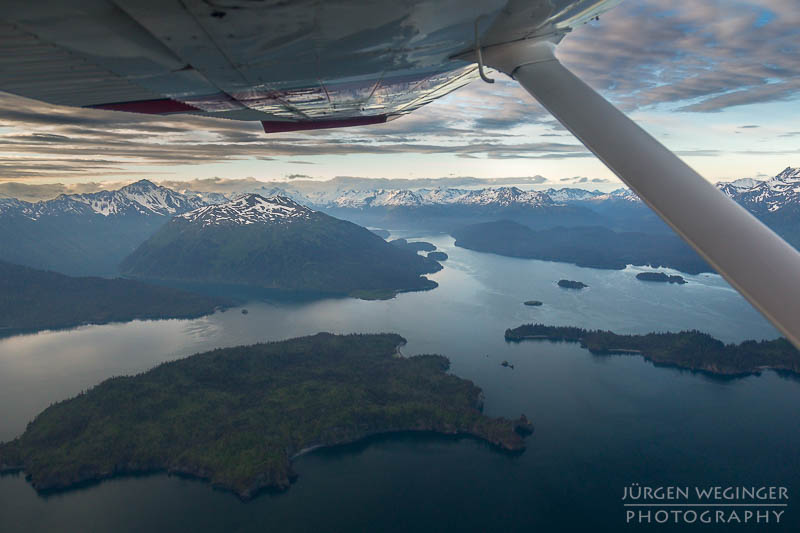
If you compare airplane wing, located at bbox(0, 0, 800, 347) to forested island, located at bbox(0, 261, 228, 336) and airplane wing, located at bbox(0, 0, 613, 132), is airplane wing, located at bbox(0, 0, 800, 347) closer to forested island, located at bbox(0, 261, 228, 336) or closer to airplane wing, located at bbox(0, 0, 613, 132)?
airplane wing, located at bbox(0, 0, 613, 132)

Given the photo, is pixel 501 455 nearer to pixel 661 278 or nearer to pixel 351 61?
pixel 351 61

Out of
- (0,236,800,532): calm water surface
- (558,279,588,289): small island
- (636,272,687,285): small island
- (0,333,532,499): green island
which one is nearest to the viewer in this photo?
(0,236,800,532): calm water surface

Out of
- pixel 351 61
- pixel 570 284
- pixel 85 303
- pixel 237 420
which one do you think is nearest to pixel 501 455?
pixel 237 420

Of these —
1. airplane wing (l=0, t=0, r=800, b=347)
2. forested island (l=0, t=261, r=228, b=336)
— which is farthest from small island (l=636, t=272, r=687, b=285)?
airplane wing (l=0, t=0, r=800, b=347)

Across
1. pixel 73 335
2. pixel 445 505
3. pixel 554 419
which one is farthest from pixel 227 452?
pixel 73 335

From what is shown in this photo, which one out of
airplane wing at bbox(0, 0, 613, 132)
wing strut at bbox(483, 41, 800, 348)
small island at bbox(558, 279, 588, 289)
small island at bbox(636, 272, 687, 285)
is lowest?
small island at bbox(636, 272, 687, 285)

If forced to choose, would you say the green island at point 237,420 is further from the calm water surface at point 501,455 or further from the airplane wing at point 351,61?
the airplane wing at point 351,61
